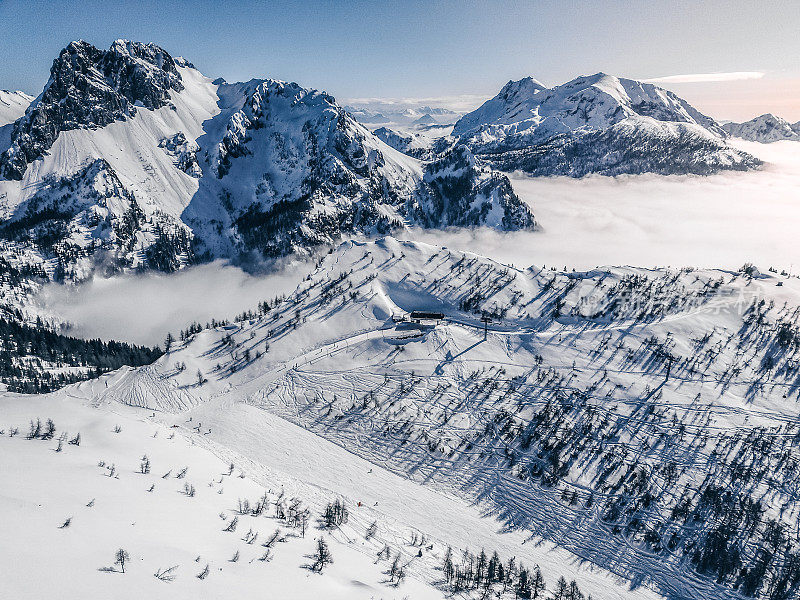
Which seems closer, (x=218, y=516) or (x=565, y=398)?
(x=218, y=516)

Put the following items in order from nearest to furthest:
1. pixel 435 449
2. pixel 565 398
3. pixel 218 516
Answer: pixel 218 516, pixel 435 449, pixel 565 398

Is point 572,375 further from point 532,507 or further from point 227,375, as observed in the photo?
point 227,375

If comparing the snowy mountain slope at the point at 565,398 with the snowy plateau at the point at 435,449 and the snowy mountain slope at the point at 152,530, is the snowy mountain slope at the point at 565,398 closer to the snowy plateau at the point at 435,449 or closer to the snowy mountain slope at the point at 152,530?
the snowy plateau at the point at 435,449

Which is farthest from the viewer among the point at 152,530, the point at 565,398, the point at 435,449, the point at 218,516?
the point at 565,398

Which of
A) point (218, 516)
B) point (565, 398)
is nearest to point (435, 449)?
point (565, 398)

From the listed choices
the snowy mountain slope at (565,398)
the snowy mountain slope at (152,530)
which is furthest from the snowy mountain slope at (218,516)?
the snowy mountain slope at (565,398)

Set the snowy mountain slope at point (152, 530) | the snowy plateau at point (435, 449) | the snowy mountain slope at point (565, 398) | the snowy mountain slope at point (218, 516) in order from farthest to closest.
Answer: the snowy mountain slope at point (565, 398) → the snowy plateau at point (435, 449) → the snowy mountain slope at point (218, 516) → the snowy mountain slope at point (152, 530)

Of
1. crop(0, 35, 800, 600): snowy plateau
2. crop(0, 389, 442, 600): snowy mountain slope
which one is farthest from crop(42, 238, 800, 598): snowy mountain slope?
crop(0, 389, 442, 600): snowy mountain slope

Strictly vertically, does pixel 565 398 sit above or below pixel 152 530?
below

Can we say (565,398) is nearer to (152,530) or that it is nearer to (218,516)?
(218,516)
